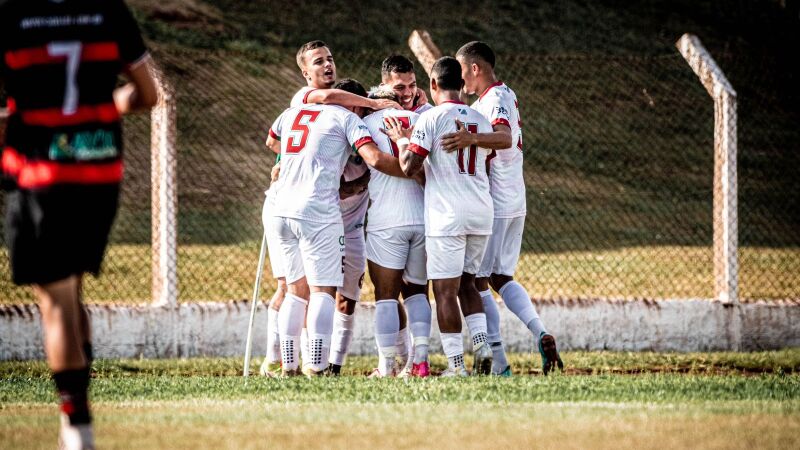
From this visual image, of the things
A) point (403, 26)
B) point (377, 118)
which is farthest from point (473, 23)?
point (377, 118)

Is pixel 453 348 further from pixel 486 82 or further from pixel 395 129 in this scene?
pixel 486 82

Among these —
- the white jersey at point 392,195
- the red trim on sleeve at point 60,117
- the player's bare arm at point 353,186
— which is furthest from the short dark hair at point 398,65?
the red trim on sleeve at point 60,117

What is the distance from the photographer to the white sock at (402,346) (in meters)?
9.03

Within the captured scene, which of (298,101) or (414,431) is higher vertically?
(298,101)

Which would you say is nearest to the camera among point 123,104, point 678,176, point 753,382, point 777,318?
point 123,104

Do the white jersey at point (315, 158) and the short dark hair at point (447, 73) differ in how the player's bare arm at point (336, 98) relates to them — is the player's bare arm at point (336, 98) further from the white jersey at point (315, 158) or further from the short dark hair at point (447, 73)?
the short dark hair at point (447, 73)

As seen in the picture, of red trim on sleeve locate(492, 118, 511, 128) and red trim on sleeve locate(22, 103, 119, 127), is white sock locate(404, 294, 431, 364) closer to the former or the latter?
red trim on sleeve locate(492, 118, 511, 128)

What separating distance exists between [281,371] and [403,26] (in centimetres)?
1896

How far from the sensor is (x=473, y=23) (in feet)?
89.9

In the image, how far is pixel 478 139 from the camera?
8.02 meters

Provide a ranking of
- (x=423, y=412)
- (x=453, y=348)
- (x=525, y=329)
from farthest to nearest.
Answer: (x=525, y=329), (x=453, y=348), (x=423, y=412)

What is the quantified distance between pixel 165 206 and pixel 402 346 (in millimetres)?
2564

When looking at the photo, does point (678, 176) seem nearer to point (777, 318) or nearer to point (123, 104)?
point (777, 318)

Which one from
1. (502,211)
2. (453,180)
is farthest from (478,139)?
(502,211)
